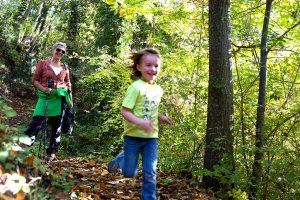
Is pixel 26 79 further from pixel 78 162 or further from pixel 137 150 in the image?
pixel 137 150

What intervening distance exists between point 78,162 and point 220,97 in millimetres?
3067

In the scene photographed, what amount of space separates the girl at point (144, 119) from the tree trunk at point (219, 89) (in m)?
1.69

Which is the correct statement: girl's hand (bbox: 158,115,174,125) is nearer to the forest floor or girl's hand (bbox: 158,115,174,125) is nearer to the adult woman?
the forest floor

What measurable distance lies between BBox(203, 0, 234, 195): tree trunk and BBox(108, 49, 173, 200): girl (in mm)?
1691

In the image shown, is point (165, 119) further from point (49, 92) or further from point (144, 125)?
point (49, 92)

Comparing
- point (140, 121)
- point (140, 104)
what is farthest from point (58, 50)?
point (140, 121)

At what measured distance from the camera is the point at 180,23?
843 centimetres

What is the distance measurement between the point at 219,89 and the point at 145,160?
85.8 inches

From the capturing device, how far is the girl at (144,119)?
3.77m

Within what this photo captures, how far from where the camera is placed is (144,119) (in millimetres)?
3863

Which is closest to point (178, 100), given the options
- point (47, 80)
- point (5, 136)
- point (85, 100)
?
point (47, 80)

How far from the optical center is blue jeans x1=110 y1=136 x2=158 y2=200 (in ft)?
12.3

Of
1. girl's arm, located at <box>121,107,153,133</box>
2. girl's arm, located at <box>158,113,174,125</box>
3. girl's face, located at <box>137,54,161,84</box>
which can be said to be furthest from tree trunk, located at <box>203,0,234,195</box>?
girl's arm, located at <box>121,107,153,133</box>

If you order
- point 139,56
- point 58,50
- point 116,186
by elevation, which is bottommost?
point 116,186
